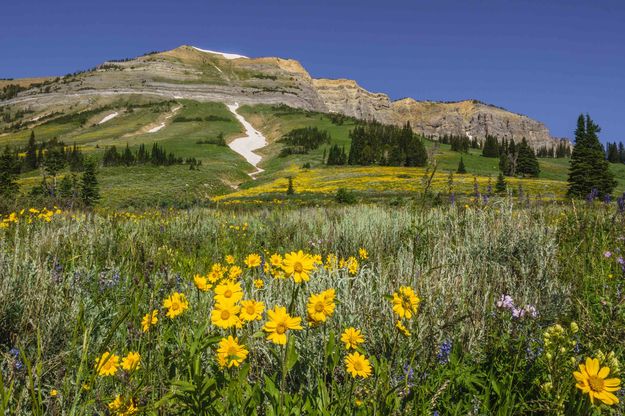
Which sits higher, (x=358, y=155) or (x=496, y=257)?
(x=358, y=155)

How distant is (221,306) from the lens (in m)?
1.47

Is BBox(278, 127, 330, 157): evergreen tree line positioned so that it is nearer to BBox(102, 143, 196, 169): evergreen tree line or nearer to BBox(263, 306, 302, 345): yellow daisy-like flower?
BBox(102, 143, 196, 169): evergreen tree line

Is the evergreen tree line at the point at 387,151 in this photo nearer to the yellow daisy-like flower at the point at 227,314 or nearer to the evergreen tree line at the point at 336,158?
the evergreen tree line at the point at 336,158

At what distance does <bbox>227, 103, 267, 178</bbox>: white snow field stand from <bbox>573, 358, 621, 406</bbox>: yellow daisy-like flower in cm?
6358

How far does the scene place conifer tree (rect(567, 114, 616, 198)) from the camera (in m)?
35.3

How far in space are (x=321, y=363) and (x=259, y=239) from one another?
217 inches

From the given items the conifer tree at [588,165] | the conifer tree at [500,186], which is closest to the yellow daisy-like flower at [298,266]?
the conifer tree at [500,186]

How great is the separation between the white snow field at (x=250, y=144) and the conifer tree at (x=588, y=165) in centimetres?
4437

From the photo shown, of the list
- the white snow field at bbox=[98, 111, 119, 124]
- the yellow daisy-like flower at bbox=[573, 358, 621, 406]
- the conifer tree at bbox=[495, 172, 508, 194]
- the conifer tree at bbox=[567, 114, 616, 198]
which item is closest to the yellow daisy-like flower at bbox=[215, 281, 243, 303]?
the yellow daisy-like flower at bbox=[573, 358, 621, 406]

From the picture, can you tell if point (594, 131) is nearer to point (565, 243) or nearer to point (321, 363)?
point (565, 243)

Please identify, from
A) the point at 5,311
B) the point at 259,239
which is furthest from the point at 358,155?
the point at 5,311

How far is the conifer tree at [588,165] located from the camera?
116ft

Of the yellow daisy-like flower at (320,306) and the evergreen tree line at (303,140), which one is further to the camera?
the evergreen tree line at (303,140)

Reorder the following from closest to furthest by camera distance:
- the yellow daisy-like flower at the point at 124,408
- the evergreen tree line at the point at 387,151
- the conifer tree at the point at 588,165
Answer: the yellow daisy-like flower at the point at 124,408 → the conifer tree at the point at 588,165 → the evergreen tree line at the point at 387,151
